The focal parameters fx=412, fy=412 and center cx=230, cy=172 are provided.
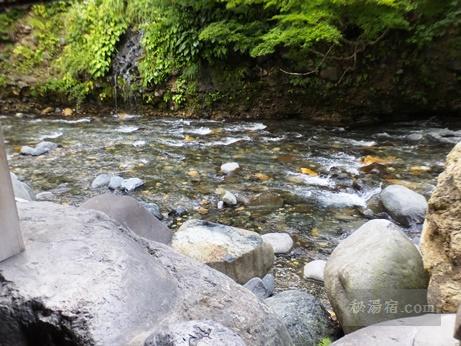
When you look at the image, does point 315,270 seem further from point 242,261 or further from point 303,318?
point 303,318

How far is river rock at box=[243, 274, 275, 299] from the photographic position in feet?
9.80

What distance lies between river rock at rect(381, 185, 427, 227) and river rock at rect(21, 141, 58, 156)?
5238 millimetres

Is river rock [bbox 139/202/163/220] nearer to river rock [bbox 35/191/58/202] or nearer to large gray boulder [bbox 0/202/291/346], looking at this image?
river rock [bbox 35/191/58/202]

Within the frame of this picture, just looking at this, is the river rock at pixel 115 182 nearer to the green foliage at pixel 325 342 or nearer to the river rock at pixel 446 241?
Result: the green foliage at pixel 325 342

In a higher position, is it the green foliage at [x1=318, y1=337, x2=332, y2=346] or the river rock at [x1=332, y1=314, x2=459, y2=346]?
the river rock at [x1=332, y1=314, x2=459, y2=346]

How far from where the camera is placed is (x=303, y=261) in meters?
3.57

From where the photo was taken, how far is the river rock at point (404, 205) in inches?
159

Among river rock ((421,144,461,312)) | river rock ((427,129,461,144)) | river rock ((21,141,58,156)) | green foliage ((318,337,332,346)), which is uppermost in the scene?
river rock ((421,144,461,312))

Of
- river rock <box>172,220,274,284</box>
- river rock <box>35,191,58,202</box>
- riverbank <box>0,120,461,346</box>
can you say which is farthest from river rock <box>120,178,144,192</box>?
river rock <box>172,220,274,284</box>

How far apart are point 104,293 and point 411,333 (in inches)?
56.8

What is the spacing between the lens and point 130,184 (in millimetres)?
5195

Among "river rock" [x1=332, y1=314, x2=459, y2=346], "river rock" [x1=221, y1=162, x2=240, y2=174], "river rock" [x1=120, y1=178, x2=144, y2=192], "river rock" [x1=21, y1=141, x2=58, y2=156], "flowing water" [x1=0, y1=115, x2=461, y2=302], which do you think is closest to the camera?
"river rock" [x1=332, y1=314, x2=459, y2=346]

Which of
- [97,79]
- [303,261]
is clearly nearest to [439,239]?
[303,261]

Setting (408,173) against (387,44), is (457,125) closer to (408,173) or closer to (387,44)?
(387,44)
